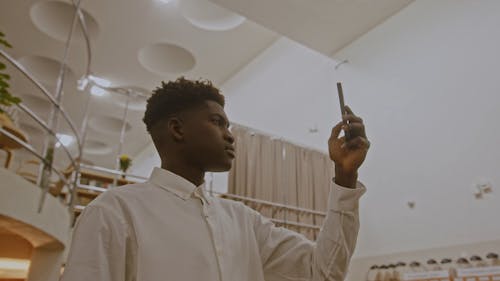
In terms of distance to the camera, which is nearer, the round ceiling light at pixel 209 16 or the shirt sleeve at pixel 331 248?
the shirt sleeve at pixel 331 248

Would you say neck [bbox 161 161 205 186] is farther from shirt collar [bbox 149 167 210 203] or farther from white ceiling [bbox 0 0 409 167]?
white ceiling [bbox 0 0 409 167]

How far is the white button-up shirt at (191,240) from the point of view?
2.72ft

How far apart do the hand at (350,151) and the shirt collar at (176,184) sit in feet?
1.10

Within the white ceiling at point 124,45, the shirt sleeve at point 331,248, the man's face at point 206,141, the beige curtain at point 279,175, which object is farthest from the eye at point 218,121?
the white ceiling at point 124,45

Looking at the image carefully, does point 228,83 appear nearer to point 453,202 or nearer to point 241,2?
point 241,2

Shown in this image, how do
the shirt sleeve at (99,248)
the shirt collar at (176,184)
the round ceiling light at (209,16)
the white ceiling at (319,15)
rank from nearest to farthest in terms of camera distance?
the shirt sleeve at (99,248) → the shirt collar at (176,184) → the white ceiling at (319,15) → the round ceiling light at (209,16)

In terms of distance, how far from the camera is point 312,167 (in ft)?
16.4

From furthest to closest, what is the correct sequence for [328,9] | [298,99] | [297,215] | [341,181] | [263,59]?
[263,59]
[298,99]
[328,9]
[297,215]
[341,181]

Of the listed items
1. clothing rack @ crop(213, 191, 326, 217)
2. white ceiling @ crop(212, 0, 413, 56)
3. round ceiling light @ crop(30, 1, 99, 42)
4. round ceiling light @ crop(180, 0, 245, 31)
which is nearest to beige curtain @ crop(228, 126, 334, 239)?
clothing rack @ crop(213, 191, 326, 217)

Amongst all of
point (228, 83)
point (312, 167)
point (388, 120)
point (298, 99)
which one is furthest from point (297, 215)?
point (228, 83)

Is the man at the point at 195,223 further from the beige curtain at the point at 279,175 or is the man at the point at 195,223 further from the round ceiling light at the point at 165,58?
the round ceiling light at the point at 165,58

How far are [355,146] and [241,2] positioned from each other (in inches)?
164

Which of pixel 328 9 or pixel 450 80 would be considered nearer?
pixel 450 80

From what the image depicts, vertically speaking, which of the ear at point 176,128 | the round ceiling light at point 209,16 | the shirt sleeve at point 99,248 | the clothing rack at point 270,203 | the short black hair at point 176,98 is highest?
the round ceiling light at point 209,16
